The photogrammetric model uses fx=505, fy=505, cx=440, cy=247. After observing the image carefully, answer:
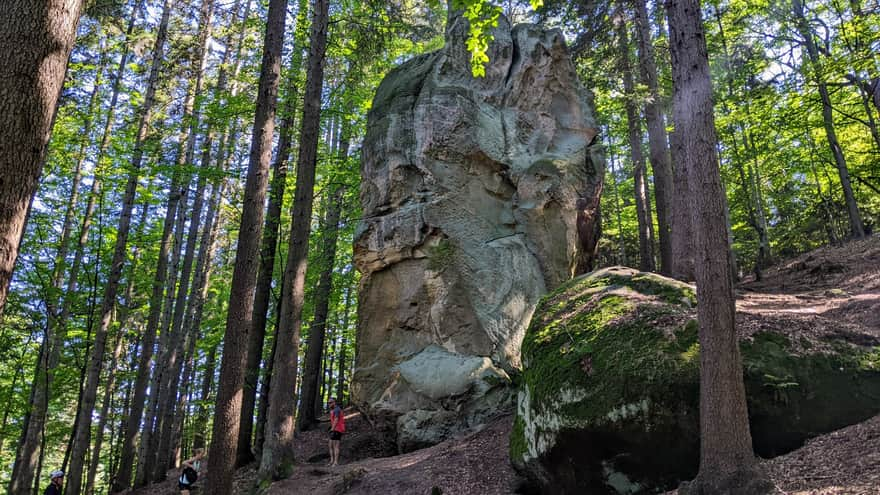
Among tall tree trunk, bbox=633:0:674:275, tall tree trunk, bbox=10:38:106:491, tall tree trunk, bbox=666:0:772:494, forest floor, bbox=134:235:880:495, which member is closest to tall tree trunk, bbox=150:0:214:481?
forest floor, bbox=134:235:880:495

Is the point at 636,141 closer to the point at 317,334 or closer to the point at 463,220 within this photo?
the point at 463,220

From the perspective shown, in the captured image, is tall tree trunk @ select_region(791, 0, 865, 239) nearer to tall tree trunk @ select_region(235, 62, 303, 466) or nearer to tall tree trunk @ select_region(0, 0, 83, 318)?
tall tree trunk @ select_region(235, 62, 303, 466)

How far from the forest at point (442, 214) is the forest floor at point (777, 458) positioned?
0.19 metres

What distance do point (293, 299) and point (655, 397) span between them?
23.4ft

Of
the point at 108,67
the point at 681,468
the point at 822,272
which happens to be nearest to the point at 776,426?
the point at 681,468

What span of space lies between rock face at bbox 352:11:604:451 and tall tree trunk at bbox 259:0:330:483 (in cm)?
234

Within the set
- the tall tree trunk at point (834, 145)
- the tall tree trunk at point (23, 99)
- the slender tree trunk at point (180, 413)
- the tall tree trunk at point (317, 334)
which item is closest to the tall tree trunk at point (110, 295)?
the slender tree trunk at point (180, 413)

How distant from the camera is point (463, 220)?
1288 cm

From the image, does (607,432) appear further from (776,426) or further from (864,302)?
(864,302)

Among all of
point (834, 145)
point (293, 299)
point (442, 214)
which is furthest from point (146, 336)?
point (834, 145)

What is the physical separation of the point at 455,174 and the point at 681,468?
9.12m

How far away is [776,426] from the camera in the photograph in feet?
18.0

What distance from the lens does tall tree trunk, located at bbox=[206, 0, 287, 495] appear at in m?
6.77

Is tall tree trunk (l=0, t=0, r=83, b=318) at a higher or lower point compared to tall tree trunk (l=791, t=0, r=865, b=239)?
lower
